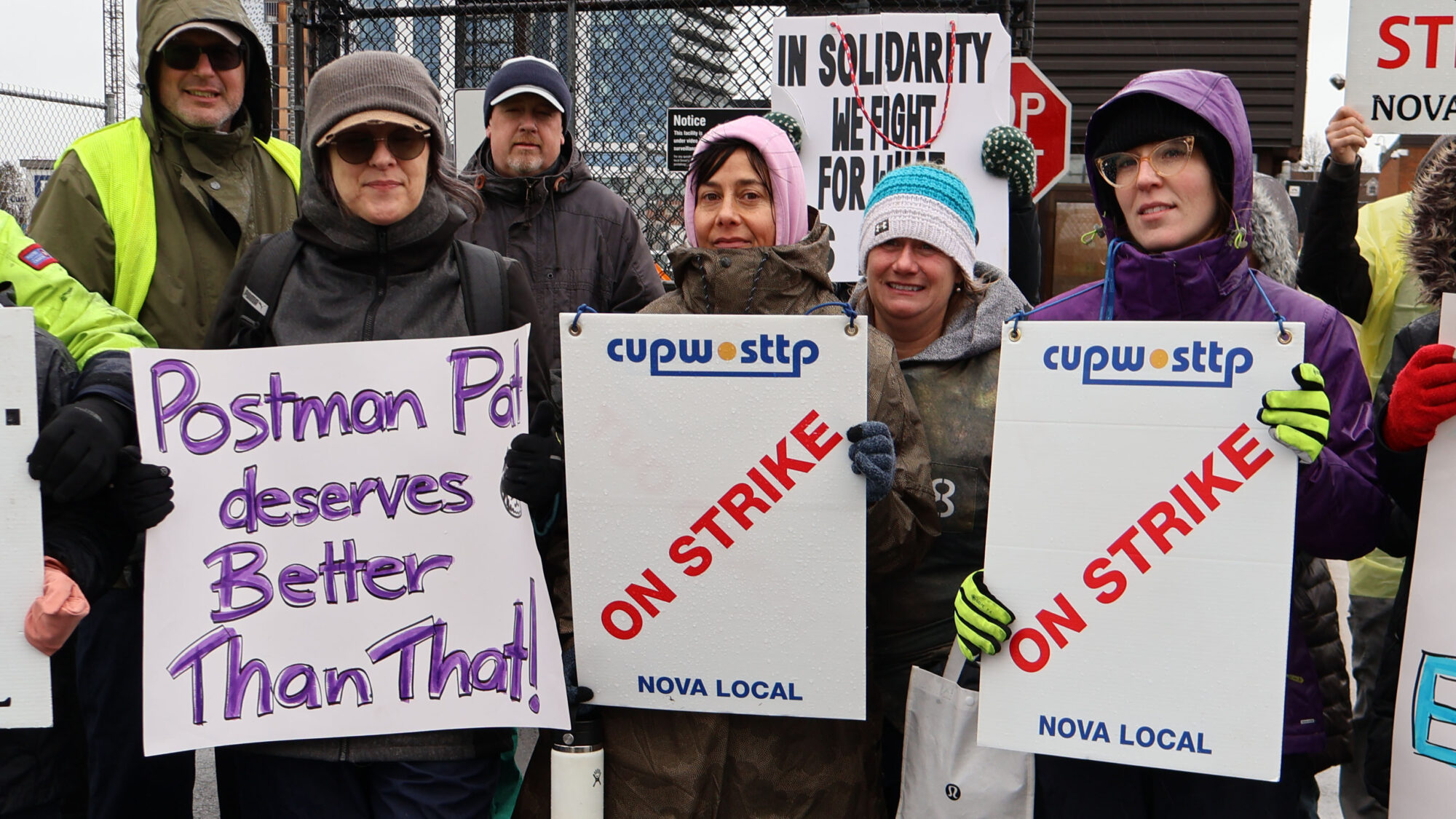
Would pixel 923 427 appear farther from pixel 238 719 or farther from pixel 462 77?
pixel 462 77

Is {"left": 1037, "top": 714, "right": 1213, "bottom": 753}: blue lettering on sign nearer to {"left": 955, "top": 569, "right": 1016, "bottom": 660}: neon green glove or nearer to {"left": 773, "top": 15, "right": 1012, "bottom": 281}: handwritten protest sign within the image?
{"left": 955, "top": 569, "right": 1016, "bottom": 660}: neon green glove

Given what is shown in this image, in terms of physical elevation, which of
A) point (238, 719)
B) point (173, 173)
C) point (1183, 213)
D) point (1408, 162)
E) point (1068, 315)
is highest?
point (1408, 162)

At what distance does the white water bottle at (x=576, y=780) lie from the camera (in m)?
2.35

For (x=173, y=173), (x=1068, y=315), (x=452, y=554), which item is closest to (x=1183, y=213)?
(x=1068, y=315)

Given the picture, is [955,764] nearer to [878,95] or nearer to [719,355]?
[719,355]

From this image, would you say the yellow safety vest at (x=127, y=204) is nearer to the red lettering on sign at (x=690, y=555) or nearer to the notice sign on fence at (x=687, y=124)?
the red lettering on sign at (x=690, y=555)

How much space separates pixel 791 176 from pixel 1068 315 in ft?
2.10

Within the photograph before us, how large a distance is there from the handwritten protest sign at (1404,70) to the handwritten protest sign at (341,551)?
7.88 feet

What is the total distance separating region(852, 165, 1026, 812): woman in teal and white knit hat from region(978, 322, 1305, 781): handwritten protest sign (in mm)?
440

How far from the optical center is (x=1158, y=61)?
43.2ft

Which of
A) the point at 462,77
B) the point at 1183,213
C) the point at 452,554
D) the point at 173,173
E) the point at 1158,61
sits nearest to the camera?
the point at 1183,213

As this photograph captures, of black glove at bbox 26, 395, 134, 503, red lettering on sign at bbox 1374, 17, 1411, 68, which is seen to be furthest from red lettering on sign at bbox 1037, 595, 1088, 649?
red lettering on sign at bbox 1374, 17, 1411, 68

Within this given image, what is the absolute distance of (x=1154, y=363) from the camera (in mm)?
2168

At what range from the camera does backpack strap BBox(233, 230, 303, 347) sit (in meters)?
2.45
